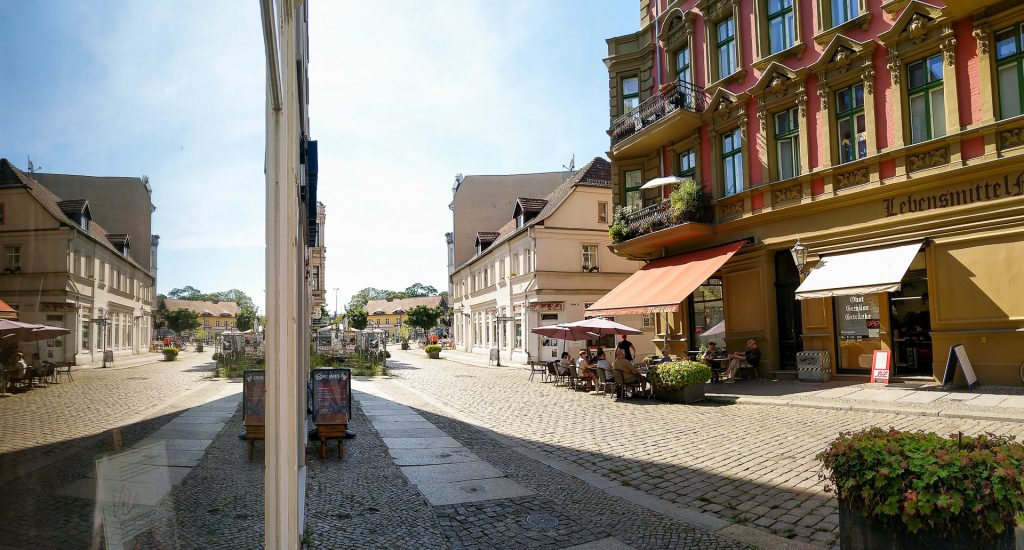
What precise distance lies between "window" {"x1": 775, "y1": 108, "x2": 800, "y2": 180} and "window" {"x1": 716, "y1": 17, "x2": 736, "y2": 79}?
2.46 metres

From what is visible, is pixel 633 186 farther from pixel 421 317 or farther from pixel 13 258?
pixel 421 317

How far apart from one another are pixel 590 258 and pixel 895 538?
103 ft

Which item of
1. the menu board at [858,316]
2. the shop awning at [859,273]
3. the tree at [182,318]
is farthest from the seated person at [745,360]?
the tree at [182,318]

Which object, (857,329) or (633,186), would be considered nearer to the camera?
(857,329)

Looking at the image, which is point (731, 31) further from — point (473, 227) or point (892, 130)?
point (473, 227)

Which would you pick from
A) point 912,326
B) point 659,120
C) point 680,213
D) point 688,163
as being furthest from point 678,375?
point 659,120

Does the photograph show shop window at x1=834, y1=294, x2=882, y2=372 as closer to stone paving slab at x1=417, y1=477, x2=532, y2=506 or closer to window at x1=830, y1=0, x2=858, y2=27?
window at x1=830, y1=0, x2=858, y2=27

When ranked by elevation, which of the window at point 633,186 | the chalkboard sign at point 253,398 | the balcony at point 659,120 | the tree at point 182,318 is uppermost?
the balcony at point 659,120

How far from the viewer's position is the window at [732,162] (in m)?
19.1

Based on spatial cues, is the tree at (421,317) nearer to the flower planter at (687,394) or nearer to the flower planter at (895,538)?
the flower planter at (687,394)

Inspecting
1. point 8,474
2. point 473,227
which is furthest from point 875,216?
point 473,227

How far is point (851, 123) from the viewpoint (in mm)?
15984

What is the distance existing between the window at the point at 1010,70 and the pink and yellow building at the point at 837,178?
25mm

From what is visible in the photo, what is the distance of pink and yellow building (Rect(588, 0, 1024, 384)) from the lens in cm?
1302
